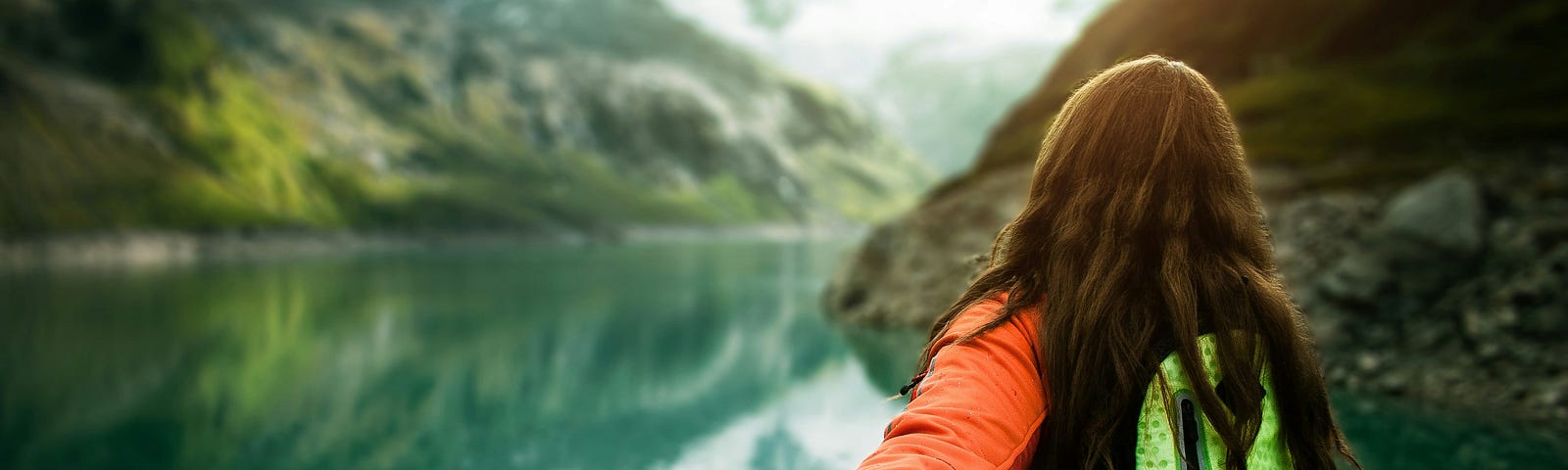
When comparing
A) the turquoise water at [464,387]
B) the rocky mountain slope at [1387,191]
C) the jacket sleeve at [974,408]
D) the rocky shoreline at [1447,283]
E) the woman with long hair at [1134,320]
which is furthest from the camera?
the rocky mountain slope at [1387,191]

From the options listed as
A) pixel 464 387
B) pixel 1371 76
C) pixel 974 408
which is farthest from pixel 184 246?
pixel 974 408

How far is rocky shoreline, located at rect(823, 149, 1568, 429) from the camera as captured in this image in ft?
62.5

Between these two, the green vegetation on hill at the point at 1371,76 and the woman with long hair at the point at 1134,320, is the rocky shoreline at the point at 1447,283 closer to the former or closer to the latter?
the green vegetation on hill at the point at 1371,76

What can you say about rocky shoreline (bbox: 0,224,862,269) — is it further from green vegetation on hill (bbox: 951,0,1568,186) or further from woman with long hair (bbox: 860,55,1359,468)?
woman with long hair (bbox: 860,55,1359,468)

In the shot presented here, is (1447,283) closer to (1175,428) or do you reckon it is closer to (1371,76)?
(1175,428)

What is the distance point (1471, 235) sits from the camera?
22.2m

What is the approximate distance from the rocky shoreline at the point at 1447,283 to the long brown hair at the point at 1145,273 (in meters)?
15.7

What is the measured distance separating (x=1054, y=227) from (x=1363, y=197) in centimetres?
3010

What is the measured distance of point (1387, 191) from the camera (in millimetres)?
27750

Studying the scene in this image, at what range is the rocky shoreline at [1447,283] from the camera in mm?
19062

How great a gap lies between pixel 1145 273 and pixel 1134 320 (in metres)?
0.17

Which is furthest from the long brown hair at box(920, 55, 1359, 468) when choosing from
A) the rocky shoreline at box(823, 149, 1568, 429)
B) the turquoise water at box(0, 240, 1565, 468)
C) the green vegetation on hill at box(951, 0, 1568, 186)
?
the green vegetation on hill at box(951, 0, 1568, 186)

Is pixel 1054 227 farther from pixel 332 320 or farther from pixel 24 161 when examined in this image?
pixel 24 161

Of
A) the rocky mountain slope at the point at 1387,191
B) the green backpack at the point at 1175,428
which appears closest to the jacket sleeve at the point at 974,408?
the green backpack at the point at 1175,428
